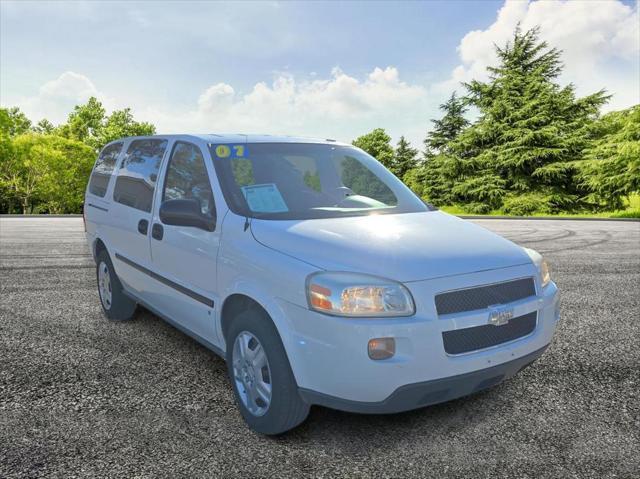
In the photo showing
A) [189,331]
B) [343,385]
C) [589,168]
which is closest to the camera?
[343,385]

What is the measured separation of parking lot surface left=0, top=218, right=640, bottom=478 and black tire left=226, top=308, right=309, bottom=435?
130 millimetres

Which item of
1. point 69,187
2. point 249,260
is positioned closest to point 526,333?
point 249,260

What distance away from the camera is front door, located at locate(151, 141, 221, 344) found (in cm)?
333

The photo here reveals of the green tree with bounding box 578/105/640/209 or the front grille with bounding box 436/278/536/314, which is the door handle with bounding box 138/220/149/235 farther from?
the green tree with bounding box 578/105/640/209

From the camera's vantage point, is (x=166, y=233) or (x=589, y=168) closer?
(x=166, y=233)

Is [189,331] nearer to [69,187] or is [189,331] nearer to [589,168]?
[589,168]

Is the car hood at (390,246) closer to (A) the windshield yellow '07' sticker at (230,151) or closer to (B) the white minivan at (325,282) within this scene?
(B) the white minivan at (325,282)

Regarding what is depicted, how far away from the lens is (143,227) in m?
4.18

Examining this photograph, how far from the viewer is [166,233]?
3.80 metres

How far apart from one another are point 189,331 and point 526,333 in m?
2.32

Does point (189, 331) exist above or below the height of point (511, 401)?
above

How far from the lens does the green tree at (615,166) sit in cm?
3177

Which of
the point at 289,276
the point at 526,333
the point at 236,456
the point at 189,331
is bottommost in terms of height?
the point at 236,456

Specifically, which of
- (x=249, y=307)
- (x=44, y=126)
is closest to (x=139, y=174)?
(x=249, y=307)
